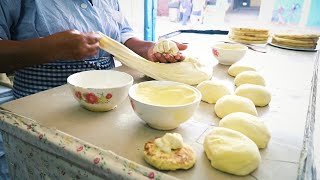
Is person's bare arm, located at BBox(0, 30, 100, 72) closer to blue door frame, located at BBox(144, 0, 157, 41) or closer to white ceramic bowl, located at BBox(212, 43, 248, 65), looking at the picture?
white ceramic bowl, located at BBox(212, 43, 248, 65)

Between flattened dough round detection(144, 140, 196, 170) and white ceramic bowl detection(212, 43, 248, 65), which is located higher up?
white ceramic bowl detection(212, 43, 248, 65)

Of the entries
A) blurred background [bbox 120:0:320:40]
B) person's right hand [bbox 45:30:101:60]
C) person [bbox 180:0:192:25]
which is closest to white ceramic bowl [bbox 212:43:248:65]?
person's right hand [bbox 45:30:101:60]

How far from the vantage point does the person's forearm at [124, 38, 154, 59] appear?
50.8 inches

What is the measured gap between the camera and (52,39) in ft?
2.90

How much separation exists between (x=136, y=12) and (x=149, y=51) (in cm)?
216

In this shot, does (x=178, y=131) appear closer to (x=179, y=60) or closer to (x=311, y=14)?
(x=179, y=60)

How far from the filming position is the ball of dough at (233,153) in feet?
1.78

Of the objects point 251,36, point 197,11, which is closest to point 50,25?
point 251,36

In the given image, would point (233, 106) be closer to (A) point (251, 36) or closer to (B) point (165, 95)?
(B) point (165, 95)

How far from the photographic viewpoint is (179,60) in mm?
1073

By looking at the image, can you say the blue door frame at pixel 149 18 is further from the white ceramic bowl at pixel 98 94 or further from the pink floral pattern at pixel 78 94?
the pink floral pattern at pixel 78 94

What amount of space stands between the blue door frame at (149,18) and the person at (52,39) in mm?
1764

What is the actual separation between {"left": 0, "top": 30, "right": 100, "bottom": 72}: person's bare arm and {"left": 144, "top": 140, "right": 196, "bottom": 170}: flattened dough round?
0.49 metres

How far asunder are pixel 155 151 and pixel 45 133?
0.31m
